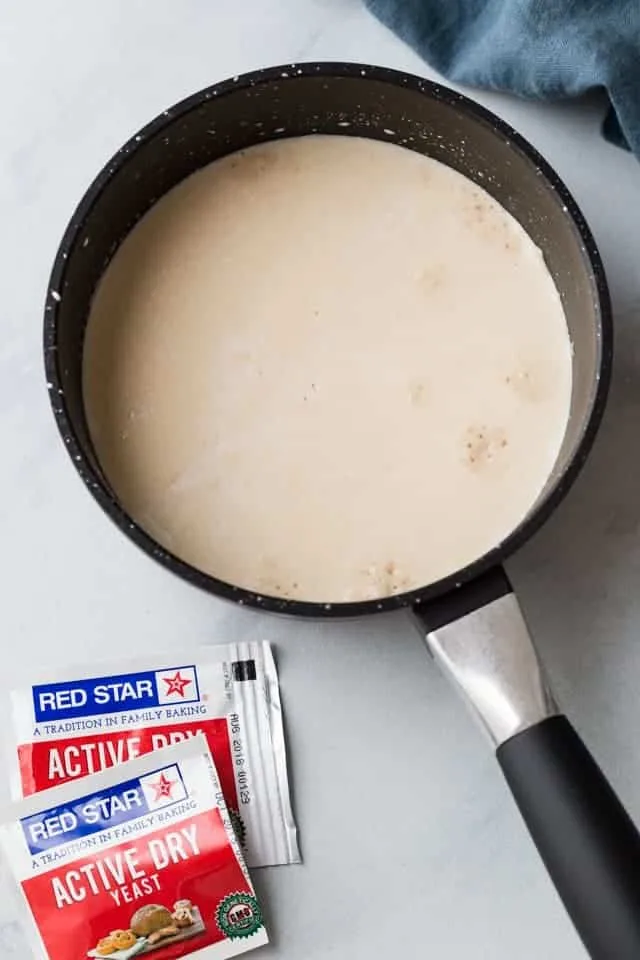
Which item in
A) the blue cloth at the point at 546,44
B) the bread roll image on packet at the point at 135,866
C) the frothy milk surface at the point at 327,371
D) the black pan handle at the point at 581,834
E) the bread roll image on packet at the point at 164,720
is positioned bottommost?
the black pan handle at the point at 581,834

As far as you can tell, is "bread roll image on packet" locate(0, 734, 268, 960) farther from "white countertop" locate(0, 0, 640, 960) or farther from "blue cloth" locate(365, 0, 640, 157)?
"blue cloth" locate(365, 0, 640, 157)

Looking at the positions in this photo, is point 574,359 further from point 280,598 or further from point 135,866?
point 135,866

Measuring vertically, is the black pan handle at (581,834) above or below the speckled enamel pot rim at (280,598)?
below

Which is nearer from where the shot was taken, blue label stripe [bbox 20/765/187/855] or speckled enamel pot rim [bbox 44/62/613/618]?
speckled enamel pot rim [bbox 44/62/613/618]

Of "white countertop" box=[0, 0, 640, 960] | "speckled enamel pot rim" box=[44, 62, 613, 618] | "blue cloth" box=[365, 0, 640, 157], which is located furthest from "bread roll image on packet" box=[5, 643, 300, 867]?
"blue cloth" box=[365, 0, 640, 157]

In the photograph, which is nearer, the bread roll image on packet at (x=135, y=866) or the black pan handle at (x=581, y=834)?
the black pan handle at (x=581, y=834)

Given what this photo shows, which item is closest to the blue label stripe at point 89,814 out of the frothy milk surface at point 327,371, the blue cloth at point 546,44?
the frothy milk surface at point 327,371

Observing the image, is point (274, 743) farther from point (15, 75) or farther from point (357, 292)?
point (15, 75)

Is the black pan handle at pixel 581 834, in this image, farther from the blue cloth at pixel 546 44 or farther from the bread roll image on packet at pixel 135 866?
the blue cloth at pixel 546 44

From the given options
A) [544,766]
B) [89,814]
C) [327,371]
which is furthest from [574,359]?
[89,814]
